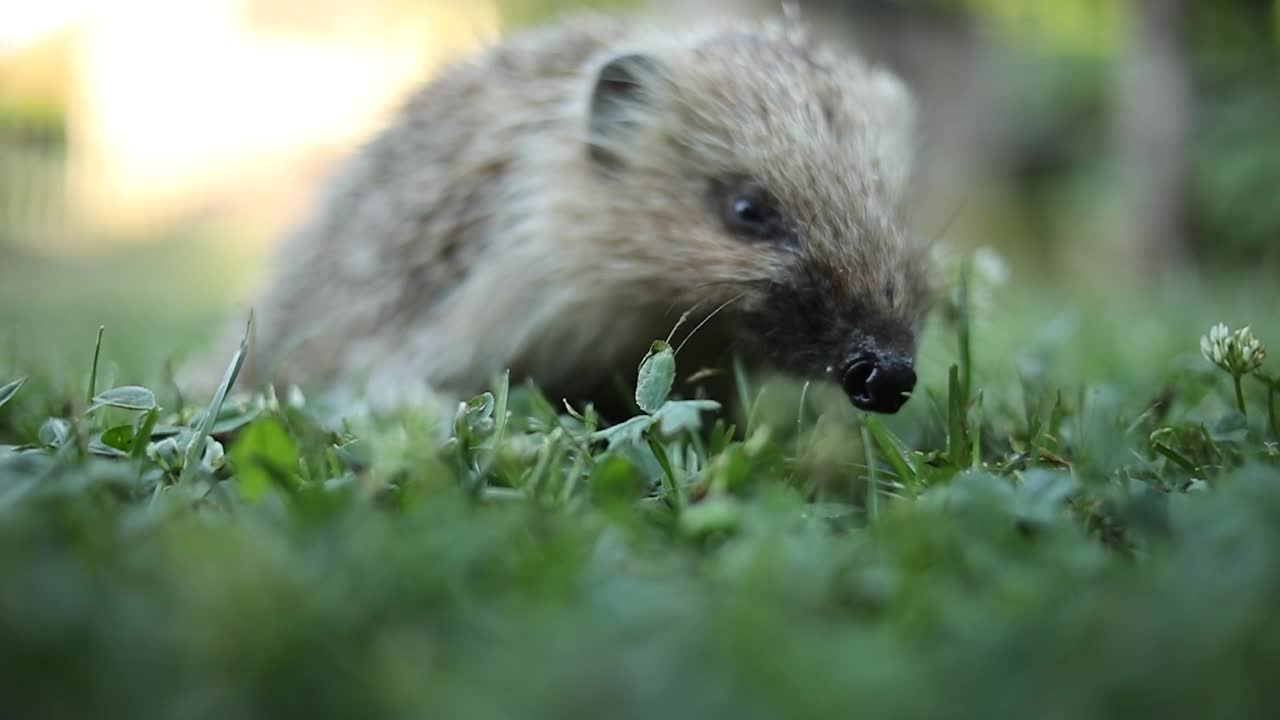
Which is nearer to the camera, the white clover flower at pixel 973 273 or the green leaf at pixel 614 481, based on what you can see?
the green leaf at pixel 614 481

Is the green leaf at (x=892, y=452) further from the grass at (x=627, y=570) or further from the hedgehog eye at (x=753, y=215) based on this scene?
the hedgehog eye at (x=753, y=215)

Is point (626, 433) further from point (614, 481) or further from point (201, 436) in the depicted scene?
point (201, 436)

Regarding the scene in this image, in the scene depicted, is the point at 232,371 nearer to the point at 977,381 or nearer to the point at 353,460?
the point at 353,460

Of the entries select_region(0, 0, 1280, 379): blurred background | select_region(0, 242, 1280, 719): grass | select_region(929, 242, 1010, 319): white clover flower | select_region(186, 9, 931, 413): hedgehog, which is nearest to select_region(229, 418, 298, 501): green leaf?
select_region(0, 242, 1280, 719): grass

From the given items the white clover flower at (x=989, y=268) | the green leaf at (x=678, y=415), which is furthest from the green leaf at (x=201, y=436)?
the white clover flower at (x=989, y=268)

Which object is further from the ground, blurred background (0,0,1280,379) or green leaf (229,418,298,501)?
green leaf (229,418,298,501)

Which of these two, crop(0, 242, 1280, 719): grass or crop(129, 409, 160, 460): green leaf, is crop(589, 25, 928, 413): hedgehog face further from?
crop(129, 409, 160, 460): green leaf

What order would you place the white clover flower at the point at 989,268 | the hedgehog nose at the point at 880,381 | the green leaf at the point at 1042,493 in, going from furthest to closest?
the white clover flower at the point at 989,268 < the hedgehog nose at the point at 880,381 < the green leaf at the point at 1042,493
